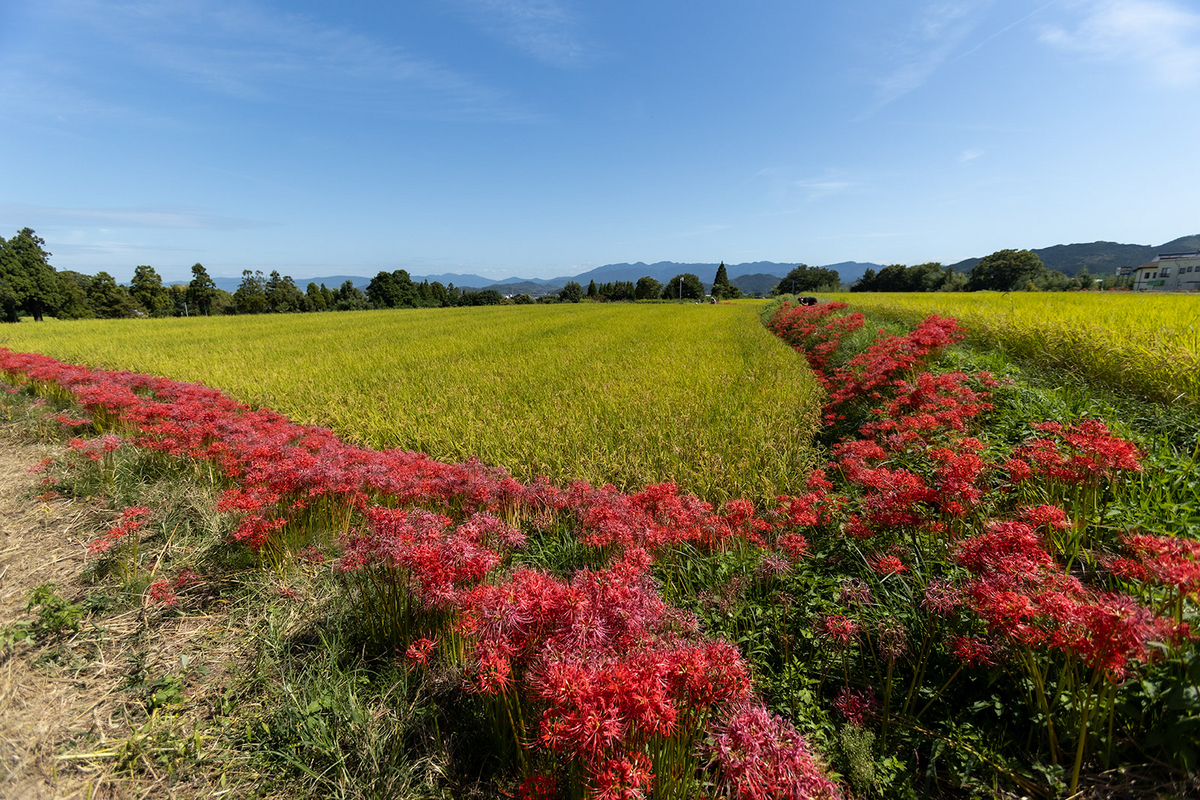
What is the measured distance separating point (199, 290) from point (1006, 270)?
124 m

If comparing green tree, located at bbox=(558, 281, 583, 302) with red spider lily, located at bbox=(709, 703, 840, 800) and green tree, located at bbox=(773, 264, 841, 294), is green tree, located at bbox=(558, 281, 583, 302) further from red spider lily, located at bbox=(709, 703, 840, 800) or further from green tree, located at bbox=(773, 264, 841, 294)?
red spider lily, located at bbox=(709, 703, 840, 800)

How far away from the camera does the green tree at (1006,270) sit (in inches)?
2625

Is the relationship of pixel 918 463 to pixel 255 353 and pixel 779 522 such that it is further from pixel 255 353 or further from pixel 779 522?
pixel 255 353

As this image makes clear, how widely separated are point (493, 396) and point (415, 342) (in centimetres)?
1047

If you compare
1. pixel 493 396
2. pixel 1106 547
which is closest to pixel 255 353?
pixel 493 396

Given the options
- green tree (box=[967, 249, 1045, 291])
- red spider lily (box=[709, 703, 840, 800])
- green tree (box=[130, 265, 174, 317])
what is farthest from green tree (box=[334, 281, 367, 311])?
green tree (box=[967, 249, 1045, 291])

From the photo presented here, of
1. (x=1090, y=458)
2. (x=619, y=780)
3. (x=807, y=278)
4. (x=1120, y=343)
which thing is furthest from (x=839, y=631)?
(x=807, y=278)

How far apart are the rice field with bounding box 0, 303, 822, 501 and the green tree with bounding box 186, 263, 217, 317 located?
5993cm

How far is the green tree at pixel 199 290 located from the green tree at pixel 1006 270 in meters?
113

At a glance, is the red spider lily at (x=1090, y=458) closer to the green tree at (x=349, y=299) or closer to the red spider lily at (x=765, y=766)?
the red spider lily at (x=765, y=766)

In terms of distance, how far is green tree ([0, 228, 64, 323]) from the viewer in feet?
136

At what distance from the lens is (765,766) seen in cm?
120

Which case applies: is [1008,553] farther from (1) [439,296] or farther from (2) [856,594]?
(1) [439,296]

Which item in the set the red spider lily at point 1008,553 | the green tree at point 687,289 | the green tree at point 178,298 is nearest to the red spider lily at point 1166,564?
the red spider lily at point 1008,553
